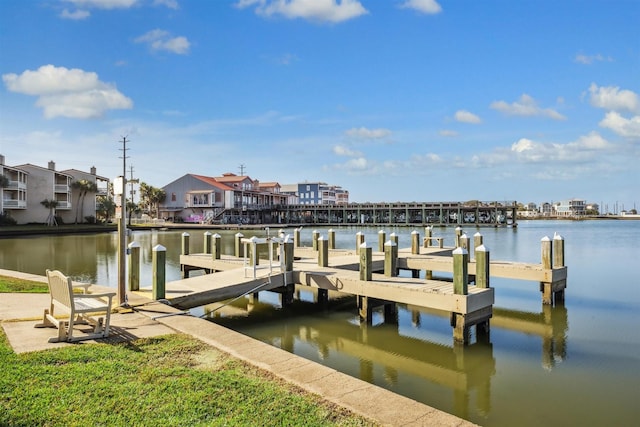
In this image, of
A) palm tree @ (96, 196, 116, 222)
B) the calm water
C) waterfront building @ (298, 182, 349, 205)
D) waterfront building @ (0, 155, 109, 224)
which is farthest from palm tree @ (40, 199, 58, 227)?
waterfront building @ (298, 182, 349, 205)

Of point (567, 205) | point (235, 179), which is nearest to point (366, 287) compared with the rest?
point (235, 179)

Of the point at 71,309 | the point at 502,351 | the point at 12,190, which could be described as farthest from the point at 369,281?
the point at 12,190

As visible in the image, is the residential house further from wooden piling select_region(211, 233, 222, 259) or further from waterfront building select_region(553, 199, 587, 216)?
waterfront building select_region(553, 199, 587, 216)

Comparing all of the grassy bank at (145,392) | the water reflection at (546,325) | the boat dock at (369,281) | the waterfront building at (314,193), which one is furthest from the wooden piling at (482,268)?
the waterfront building at (314,193)

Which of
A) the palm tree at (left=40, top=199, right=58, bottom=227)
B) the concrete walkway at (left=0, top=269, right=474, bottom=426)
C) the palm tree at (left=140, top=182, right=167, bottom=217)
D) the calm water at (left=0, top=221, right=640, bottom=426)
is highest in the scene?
the palm tree at (left=140, top=182, right=167, bottom=217)

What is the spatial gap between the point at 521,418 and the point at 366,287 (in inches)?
223

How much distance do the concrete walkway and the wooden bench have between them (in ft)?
0.54

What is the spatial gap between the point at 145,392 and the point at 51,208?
2365 inches

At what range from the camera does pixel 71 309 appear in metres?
6.32

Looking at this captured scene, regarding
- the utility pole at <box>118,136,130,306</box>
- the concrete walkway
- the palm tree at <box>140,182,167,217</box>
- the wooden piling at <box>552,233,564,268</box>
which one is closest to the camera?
the concrete walkway

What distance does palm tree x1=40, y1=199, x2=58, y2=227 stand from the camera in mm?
55344

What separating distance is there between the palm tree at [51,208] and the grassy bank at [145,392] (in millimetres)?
56813

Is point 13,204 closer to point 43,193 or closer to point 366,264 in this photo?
point 43,193

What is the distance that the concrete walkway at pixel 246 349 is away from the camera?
4.64 metres
